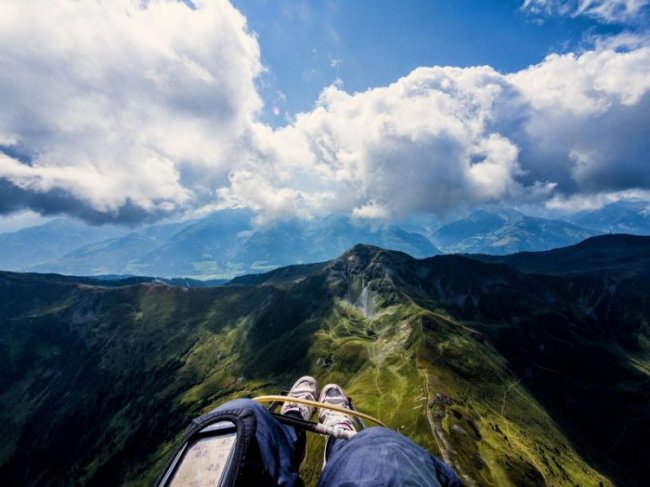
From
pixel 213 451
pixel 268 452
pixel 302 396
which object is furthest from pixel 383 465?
pixel 302 396

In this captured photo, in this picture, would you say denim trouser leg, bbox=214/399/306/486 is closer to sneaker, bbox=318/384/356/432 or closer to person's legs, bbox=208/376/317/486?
person's legs, bbox=208/376/317/486

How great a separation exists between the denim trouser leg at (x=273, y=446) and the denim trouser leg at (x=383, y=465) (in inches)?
25.8

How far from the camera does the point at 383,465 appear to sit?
510cm

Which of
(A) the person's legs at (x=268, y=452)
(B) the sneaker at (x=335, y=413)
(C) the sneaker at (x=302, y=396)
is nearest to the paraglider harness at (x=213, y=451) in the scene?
(A) the person's legs at (x=268, y=452)

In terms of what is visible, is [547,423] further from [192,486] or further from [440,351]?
[192,486]

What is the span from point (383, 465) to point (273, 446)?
1788 mm

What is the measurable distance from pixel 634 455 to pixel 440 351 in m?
108

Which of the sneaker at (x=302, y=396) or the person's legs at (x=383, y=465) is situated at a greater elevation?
the person's legs at (x=383, y=465)

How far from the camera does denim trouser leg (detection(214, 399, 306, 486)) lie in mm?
5098

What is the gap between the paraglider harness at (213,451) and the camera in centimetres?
452

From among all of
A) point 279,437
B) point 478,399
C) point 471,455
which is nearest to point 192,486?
point 279,437

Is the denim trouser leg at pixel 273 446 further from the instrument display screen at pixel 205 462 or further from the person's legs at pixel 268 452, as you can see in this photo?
the instrument display screen at pixel 205 462

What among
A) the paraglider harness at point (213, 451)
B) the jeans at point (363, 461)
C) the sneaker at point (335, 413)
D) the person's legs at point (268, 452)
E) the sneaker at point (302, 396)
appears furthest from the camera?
the sneaker at point (302, 396)

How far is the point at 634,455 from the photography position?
538ft
